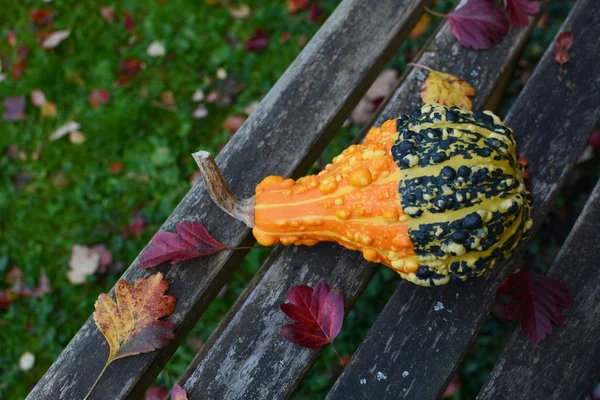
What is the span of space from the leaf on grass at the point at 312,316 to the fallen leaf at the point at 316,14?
186cm

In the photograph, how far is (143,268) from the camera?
5.63 feet

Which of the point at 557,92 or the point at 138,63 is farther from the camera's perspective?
the point at 138,63

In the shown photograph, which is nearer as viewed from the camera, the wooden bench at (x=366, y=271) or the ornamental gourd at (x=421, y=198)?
the ornamental gourd at (x=421, y=198)

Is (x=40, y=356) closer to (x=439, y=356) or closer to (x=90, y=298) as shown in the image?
(x=90, y=298)

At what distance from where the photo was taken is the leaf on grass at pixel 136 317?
1601mm

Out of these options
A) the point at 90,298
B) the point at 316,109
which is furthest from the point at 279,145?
the point at 90,298

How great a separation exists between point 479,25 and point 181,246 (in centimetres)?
127

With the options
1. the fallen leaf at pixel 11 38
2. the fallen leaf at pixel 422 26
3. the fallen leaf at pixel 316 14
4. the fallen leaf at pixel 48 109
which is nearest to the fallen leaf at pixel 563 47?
the fallen leaf at pixel 422 26

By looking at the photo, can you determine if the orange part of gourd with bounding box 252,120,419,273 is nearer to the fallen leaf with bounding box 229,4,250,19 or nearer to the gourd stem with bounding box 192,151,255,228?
the gourd stem with bounding box 192,151,255,228

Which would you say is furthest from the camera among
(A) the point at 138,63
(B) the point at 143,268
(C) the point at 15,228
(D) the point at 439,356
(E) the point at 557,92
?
(A) the point at 138,63

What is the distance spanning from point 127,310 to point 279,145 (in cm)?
72

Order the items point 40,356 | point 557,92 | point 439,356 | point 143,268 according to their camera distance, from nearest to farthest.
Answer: point 439,356
point 143,268
point 557,92
point 40,356

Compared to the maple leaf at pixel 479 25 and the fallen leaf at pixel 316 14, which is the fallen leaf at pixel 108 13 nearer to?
the fallen leaf at pixel 316 14

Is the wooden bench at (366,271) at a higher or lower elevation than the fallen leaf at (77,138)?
higher
